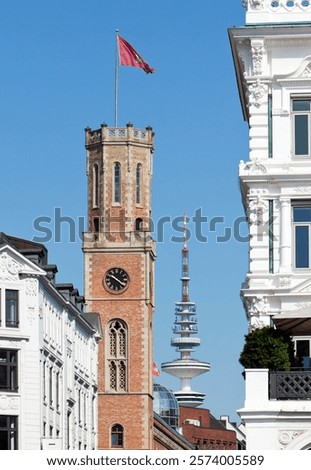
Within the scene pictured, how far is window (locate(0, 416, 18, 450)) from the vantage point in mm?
77312

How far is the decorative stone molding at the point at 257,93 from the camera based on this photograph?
48.4 metres

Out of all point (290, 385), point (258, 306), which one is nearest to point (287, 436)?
point (290, 385)

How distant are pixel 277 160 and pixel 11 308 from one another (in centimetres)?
3504

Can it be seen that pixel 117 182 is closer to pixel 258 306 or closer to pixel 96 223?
pixel 96 223

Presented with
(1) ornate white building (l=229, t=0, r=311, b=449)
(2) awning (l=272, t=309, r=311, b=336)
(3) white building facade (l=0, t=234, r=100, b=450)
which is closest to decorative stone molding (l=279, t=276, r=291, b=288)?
(1) ornate white building (l=229, t=0, r=311, b=449)

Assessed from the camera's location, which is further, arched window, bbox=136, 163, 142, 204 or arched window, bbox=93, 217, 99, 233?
arched window, bbox=136, 163, 142, 204

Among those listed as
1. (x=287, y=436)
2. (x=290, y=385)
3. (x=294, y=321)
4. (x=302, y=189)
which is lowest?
(x=287, y=436)

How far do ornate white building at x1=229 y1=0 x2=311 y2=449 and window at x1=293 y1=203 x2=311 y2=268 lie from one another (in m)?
0.03

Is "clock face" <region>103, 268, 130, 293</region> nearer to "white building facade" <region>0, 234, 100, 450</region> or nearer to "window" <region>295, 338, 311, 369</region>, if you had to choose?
"white building facade" <region>0, 234, 100, 450</region>

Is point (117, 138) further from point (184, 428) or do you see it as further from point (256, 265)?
point (256, 265)

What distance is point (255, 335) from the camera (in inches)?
1753

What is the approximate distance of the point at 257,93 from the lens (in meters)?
48.4

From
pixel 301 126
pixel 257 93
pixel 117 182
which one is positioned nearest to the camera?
pixel 301 126

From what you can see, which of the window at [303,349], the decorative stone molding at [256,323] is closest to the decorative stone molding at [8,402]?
the decorative stone molding at [256,323]
